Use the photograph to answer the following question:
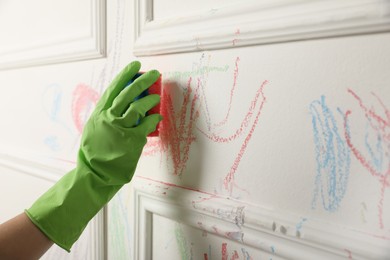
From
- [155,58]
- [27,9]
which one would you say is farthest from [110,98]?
[27,9]

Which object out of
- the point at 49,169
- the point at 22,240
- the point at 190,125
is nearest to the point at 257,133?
the point at 190,125

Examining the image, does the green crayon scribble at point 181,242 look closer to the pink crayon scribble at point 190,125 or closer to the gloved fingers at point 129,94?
the pink crayon scribble at point 190,125

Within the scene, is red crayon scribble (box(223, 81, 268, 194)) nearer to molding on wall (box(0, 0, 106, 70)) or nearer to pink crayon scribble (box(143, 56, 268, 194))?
pink crayon scribble (box(143, 56, 268, 194))

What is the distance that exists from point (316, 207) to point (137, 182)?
427 millimetres

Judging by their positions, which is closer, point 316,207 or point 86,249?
point 316,207

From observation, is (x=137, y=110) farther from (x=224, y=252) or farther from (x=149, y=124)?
(x=224, y=252)

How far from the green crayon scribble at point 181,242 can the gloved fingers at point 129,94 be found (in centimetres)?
28

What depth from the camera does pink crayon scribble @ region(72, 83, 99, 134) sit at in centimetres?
94

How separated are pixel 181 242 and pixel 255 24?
474 mm

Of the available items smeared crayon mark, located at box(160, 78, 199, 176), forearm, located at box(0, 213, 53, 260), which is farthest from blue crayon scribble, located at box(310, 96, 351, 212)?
forearm, located at box(0, 213, 53, 260)

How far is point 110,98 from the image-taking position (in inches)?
29.5

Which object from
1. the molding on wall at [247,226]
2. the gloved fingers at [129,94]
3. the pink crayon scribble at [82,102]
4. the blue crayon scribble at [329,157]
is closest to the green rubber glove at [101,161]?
the gloved fingers at [129,94]

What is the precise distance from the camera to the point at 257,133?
0.63 m

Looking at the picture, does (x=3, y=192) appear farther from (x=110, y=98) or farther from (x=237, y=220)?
(x=237, y=220)
